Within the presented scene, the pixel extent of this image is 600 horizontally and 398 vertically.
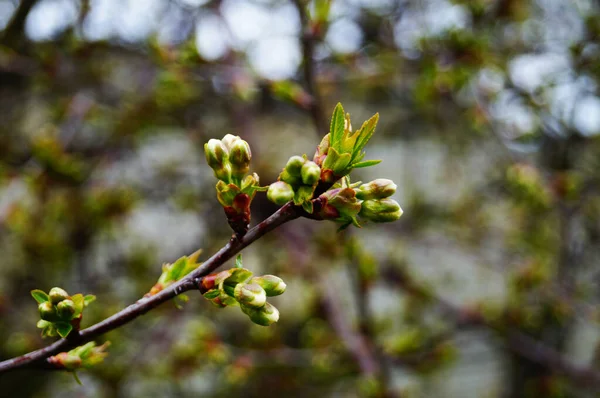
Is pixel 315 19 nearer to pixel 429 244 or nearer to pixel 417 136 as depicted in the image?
pixel 429 244

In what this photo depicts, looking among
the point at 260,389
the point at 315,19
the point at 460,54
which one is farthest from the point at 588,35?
the point at 260,389

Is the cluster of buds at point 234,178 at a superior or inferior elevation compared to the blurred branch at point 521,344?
superior

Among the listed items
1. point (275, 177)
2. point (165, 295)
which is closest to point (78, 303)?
point (165, 295)

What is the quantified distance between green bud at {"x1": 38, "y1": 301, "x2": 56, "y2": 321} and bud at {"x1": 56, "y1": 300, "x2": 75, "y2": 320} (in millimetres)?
11

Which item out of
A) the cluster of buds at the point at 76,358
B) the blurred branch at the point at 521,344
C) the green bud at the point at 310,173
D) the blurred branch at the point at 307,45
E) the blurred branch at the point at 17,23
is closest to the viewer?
the green bud at the point at 310,173

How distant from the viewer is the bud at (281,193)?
699mm

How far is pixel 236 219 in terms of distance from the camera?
75 centimetres

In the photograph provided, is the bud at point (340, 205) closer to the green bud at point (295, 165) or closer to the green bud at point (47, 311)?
the green bud at point (295, 165)

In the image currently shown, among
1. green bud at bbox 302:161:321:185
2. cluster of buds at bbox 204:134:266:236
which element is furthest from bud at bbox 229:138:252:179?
green bud at bbox 302:161:321:185

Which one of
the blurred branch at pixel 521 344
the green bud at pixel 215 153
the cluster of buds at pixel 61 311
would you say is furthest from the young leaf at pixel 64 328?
the blurred branch at pixel 521 344

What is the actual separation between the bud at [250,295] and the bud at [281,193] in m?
0.15

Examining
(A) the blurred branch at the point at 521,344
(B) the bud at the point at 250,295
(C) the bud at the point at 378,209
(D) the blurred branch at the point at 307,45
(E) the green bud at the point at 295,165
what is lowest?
(A) the blurred branch at the point at 521,344

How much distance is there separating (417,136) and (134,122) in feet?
12.4

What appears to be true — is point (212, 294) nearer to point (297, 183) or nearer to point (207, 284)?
point (207, 284)
